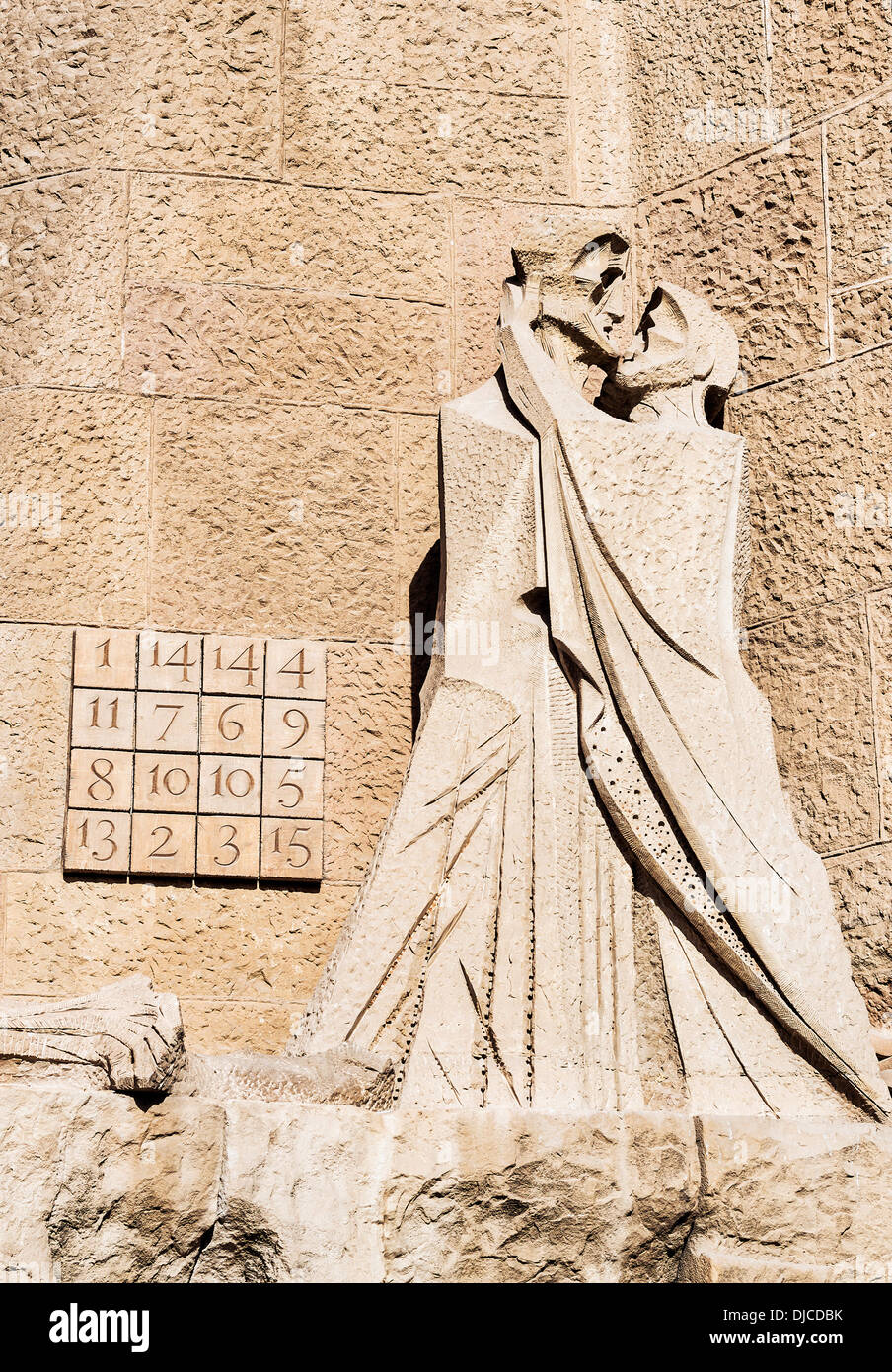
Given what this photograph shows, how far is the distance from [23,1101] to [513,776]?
4.50 ft

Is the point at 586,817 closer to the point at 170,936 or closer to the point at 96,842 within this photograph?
the point at 170,936

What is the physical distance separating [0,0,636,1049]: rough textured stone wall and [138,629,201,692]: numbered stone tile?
2.2 inches

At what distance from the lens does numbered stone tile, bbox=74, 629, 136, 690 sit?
616cm

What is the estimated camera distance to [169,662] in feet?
20.4

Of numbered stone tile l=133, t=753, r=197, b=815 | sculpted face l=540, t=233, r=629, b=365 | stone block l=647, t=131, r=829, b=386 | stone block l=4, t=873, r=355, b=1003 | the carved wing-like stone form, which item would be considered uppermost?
stone block l=647, t=131, r=829, b=386

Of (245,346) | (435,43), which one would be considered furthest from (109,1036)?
(435,43)

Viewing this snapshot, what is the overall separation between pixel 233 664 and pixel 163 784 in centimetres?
34

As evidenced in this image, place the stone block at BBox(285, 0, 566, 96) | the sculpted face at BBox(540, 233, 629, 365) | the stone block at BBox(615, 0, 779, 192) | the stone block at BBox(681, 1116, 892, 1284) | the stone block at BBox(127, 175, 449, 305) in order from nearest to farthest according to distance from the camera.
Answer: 1. the stone block at BBox(681, 1116, 892, 1284)
2. the sculpted face at BBox(540, 233, 629, 365)
3. the stone block at BBox(127, 175, 449, 305)
4. the stone block at BBox(615, 0, 779, 192)
5. the stone block at BBox(285, 0, 566, 96)

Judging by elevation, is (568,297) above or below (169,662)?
above

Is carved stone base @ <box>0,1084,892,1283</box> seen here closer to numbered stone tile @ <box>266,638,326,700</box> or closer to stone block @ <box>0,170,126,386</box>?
numbered stone tile @ <box>266,638,326,700</box>

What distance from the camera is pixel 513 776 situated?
560 centimetres

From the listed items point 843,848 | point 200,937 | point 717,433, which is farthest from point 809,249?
point 200,937

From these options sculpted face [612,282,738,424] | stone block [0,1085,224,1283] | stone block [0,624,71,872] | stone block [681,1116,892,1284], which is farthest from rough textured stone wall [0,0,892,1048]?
stone block [0,1085,224,1283]

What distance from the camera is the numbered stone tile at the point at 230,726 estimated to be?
618 cm
